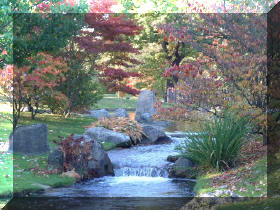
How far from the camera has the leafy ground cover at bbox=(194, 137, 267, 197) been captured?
9.91 meters

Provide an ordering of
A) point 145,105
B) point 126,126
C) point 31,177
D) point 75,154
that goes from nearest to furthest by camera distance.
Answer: point 31,177
point 75,154
point 126,126
point 145,105

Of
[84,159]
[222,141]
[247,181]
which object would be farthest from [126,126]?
[247,181]

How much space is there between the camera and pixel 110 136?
56.0ft

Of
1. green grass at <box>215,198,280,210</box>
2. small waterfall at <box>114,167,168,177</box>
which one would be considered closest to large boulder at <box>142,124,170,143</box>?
small waterfall at <box>114,167,168,177</box>

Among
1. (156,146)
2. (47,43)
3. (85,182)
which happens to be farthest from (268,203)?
(156,146)

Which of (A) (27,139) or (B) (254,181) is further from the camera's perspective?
(A) (27,139)

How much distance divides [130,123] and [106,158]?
594 cm

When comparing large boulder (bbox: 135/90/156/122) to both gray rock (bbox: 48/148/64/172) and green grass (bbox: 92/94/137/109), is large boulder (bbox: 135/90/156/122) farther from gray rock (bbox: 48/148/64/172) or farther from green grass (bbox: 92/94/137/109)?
gray rock (bbox: 48/148/64/172)

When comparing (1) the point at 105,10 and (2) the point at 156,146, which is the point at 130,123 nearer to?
(2) the point at 156,146

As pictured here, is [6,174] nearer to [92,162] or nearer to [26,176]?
[26,176]

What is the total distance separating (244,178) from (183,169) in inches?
94.6

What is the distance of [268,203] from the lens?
8.69 metres

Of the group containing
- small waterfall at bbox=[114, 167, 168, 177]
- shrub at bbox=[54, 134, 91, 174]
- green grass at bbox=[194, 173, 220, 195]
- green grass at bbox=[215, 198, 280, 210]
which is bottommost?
small waterfall at bbox=[114, 167, 168, 177]

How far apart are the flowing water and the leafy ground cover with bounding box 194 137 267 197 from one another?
461 mm
